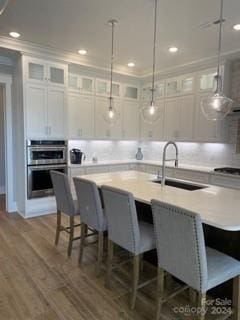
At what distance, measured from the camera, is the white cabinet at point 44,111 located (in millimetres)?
4207

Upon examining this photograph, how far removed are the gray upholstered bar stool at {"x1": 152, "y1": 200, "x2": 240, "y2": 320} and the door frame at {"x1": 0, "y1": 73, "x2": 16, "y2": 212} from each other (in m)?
3.79

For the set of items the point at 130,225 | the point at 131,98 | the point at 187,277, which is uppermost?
the point at 131,98

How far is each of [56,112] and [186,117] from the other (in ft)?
8.48

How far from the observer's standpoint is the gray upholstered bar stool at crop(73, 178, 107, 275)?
2502mm

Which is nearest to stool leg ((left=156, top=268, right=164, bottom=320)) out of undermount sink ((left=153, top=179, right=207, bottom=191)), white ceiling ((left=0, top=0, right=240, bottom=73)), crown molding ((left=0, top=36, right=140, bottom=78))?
undermount sink ((left=153, top=179, right=207, bottom=191))

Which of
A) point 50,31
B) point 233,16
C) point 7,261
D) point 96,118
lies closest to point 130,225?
point 7,261

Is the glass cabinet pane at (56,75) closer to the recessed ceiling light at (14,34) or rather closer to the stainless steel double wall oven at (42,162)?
the recessed ceiling light at (14,34)

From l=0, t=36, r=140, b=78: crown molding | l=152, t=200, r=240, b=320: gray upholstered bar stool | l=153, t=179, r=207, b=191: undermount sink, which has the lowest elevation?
l=152, t=200, r=240, b=320: gray upholstered bar stool

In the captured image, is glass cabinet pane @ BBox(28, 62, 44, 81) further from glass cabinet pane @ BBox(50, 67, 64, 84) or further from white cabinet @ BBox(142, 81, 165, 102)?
white cabinet @ BBox(142, 81, 165, 102)

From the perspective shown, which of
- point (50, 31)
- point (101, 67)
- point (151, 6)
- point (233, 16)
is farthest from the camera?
point (101, 67)

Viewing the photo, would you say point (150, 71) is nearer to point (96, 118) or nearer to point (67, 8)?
point (96, 118)

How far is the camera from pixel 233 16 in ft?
9.85

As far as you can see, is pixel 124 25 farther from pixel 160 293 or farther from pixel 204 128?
pixel 160 293

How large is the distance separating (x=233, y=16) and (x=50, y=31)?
2.49m
